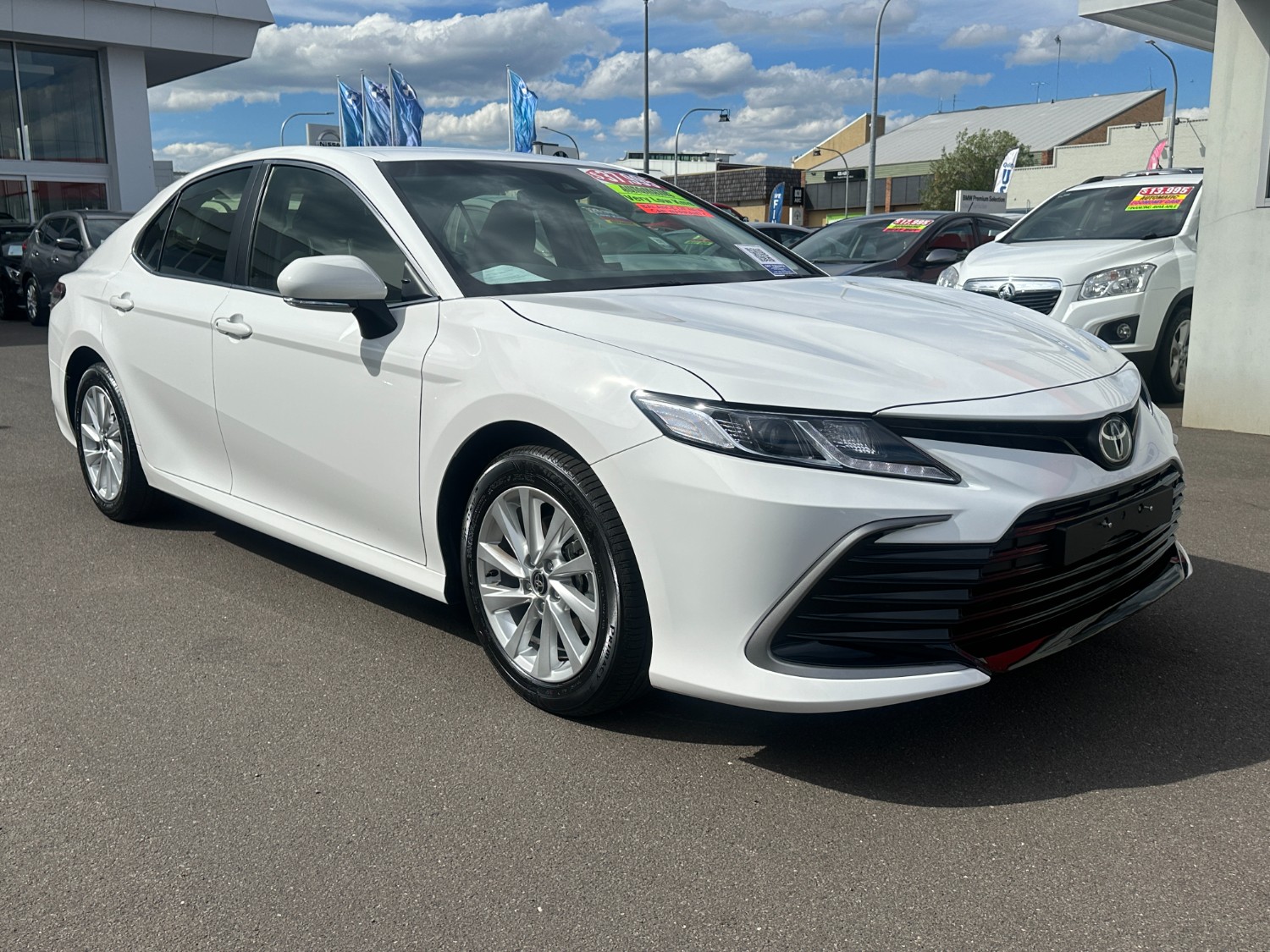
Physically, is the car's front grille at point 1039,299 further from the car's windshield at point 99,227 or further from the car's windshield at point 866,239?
the car's windshield at point 99,227

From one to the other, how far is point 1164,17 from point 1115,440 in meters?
8.84

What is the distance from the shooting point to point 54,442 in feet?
Answer: 24.7

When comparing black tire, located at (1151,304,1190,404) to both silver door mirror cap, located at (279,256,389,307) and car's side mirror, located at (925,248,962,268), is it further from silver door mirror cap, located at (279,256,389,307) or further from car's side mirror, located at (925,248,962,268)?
silver door mirror cap, located at (279,256,389,307)

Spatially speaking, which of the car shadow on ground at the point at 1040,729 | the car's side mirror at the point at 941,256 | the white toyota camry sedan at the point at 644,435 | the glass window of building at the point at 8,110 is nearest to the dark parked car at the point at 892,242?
the car's side mirror at the point at 941,256

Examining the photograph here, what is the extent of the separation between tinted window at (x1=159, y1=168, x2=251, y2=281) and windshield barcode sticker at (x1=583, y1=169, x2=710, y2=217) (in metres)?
1.32

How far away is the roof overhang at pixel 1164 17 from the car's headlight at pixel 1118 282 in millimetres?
2207

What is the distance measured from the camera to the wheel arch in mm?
3133

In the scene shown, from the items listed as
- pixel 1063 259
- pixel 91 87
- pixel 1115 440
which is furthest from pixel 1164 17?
pixel 91 87

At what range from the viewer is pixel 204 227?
180 inches

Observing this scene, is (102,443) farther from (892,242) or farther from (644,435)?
(892,242)

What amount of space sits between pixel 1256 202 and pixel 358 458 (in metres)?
6.31

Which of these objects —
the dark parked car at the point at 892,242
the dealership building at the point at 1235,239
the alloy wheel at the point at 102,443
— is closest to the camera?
the alloy wheel at the point at 102,443

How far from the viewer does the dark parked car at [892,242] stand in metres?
10.9

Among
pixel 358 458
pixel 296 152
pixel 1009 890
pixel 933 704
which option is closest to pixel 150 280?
pixel 296 152
